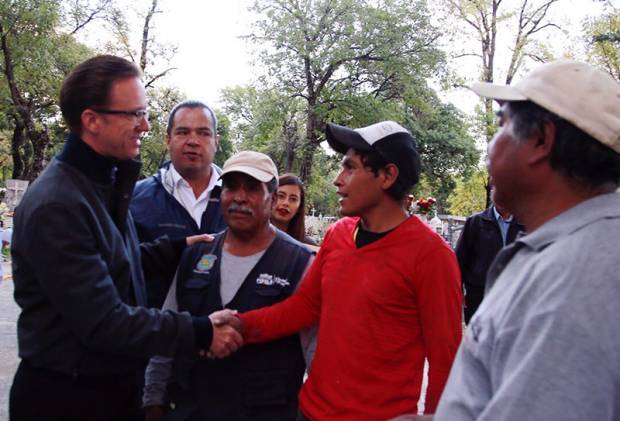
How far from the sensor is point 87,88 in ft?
7.39

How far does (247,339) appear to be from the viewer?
8.29ft

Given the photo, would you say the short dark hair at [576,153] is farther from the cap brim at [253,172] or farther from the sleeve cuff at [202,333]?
the cap brim at [253,172]

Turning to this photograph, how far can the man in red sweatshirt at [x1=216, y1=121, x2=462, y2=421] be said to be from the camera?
2.16 m

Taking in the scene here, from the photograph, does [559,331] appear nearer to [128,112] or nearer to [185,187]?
[128,112]

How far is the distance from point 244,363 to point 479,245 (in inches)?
132

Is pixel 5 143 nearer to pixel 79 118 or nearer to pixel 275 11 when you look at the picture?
pixel 275 11

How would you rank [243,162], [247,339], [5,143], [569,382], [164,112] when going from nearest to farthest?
[569,382] < [247,339] < [243,162] < [164,112] < [5,143]

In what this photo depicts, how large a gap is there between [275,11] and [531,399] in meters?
22.8

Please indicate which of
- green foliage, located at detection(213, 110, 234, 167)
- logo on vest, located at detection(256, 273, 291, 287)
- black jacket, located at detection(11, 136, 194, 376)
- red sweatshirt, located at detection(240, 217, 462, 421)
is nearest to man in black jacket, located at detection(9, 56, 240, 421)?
black jacket, located at detection(11, 136, 194, 376)

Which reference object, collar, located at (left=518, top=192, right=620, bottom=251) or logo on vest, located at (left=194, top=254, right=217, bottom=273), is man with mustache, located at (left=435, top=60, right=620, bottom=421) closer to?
collar, located at (left=518, top=192, right=620, bottom=251)

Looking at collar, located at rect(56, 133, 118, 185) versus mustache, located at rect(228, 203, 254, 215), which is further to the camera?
mustache, located at rect(228, 203, 254, 215)

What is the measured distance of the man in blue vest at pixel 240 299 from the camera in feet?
8.34

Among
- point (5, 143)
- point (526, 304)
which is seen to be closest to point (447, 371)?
A: point (526, 304)

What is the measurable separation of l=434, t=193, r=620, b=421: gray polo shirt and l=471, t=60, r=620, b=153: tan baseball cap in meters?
0.16
